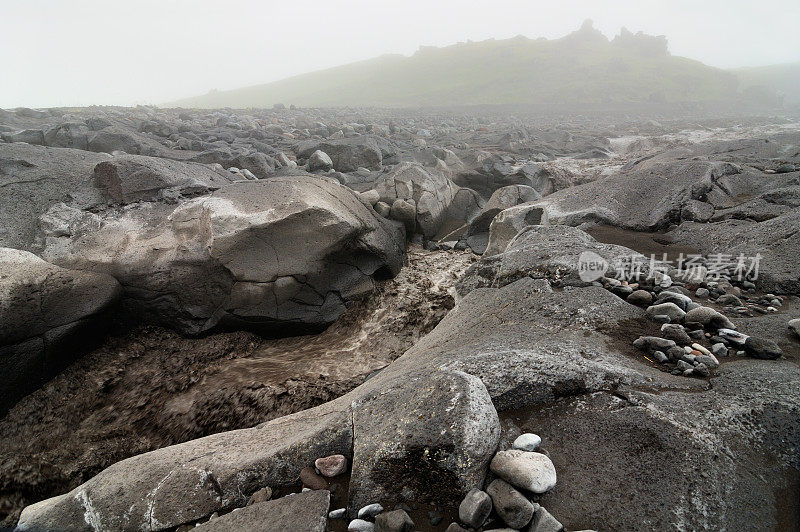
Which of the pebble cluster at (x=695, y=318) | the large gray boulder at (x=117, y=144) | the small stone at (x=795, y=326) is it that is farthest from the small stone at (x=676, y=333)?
the large gray boulder at (x=117, y=144)

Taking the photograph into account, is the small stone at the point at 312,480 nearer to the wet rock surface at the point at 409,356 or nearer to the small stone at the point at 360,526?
the wet rock surface at the point at 409,356

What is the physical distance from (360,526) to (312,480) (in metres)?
0.57

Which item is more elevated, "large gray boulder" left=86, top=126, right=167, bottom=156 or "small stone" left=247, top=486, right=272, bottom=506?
"large gray boulder" left=86, top=126, right=167, bottom=156

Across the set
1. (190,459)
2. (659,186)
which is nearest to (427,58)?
(659,186)

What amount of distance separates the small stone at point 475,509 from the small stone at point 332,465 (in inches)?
36.1

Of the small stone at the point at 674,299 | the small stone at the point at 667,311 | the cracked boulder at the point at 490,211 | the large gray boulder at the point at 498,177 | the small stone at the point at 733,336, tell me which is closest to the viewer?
the small stone at the point at 733,336

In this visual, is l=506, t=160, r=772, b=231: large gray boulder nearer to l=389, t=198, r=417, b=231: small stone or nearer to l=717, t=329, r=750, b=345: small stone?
l=389, t=198, r=417, b=231: small stone

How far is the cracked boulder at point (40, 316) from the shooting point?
5570 millimetres

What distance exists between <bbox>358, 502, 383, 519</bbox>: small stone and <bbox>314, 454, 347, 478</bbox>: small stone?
15.9 inches

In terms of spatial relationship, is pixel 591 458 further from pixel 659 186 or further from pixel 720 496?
pixel 659 186

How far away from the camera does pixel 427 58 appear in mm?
97562

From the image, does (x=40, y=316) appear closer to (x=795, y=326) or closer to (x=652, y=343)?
(x=652, y=343)

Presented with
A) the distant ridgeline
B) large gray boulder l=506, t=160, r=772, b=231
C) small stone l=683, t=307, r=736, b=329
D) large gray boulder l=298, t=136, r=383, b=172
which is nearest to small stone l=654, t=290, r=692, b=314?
small stone l=683, t=307, r=736, b=329

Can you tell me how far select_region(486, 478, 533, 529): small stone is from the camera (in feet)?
7.59
